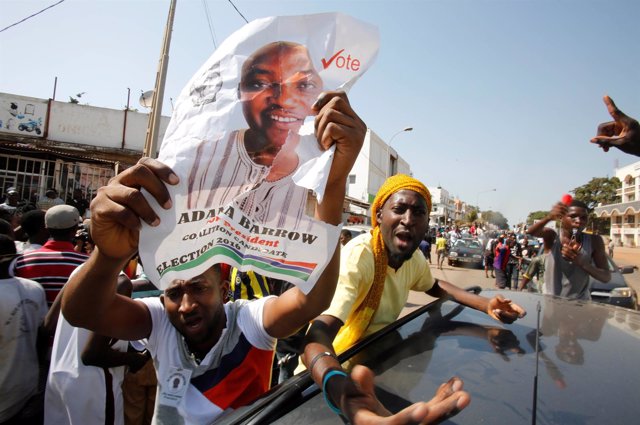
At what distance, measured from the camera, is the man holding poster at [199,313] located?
3.26 ft

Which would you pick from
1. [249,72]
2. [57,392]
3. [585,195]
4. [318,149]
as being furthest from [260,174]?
[585,195]

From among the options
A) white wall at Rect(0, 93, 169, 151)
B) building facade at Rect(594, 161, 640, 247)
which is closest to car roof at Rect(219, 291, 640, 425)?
white wall at Rect(0, 93, 169, 151)

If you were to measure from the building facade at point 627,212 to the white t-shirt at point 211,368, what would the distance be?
54541 mm

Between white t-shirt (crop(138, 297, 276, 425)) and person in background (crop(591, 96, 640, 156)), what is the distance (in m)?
2.11

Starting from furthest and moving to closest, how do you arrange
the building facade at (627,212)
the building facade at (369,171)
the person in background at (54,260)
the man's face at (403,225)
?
the building facade at (627,212) → the building facade at (369,171) → the person in background at (54,260) → the man's face at (403,225)

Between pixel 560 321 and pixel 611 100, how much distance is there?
1.28 meters

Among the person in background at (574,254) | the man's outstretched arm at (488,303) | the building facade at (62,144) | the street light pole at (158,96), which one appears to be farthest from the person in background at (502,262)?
the building facade at (62,144)

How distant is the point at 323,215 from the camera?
1.19 m

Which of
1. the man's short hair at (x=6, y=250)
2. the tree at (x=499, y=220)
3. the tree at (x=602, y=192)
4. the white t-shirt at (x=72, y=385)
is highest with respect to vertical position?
the tree at (x=602, y=192)

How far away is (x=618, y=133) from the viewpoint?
2.12m

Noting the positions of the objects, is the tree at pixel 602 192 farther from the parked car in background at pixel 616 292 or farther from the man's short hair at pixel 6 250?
the man's short hair at pixel 6 250

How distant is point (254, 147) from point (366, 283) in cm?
113

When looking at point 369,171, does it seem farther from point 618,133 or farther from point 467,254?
point 618,133

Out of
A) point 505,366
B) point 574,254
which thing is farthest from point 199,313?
point 574,254
